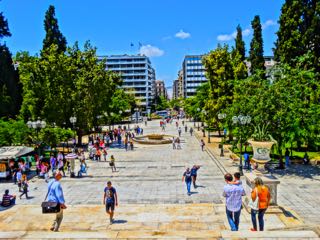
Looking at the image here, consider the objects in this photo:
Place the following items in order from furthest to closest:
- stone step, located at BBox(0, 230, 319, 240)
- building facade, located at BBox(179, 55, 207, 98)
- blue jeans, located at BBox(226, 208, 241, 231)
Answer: building facade, located at BBox(179, 55, 207, 98) < blue jeans, located at BBox(226, 208, 241, 231) < stone step, located at BBox(0, 230, 319, 240)

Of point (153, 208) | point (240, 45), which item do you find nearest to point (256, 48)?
point (240, 45)

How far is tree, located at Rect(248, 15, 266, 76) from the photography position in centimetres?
4253

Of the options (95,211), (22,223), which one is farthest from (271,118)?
(22,223)

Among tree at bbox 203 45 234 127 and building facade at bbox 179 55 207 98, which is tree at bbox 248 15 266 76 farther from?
building facade at bbox 179 55 207 98

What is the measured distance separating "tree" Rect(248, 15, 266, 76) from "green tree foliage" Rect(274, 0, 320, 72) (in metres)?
10.6

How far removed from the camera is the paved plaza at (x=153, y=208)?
7.73 m

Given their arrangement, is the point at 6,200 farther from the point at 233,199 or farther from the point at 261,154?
the point at 261,154

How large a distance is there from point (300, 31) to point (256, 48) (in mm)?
11013

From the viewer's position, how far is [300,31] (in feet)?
103

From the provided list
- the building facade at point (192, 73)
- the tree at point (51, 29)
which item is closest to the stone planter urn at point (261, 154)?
the tree at point (51, 29)

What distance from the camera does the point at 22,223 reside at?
37.6 ft

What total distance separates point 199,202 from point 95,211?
4.56 m

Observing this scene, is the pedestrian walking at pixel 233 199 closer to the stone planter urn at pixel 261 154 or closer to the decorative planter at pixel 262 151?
the stone planter urn at pixel 261 154

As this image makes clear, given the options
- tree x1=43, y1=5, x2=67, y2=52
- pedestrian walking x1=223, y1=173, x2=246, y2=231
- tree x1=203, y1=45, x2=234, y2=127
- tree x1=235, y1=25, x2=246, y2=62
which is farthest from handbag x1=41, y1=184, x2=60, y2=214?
tree x1=235, y1=25, x2=246, y2=62
